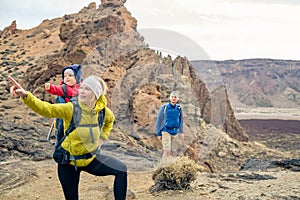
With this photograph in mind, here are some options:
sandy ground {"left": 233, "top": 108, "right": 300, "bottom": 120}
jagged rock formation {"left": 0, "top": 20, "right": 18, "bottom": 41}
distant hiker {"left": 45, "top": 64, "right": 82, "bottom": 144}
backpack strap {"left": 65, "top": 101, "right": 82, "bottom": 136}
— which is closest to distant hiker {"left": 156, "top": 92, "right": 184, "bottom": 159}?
distant hiker {"left": 45, "top": 64, "right": 82, "bottom": 144}

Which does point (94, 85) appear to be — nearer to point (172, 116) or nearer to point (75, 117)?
point (75, 117)

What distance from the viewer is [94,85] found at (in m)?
3.36

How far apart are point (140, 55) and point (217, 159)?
8212 mm

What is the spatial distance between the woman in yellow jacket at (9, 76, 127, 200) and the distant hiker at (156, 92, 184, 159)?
2554 mm

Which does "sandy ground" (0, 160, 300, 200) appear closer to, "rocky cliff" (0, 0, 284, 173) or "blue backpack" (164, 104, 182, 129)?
"rocky cliff" (0, 0, 284, 173)

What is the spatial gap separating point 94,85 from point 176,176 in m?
2.83

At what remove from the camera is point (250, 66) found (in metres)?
151

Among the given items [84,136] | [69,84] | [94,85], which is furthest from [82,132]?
[69,84]

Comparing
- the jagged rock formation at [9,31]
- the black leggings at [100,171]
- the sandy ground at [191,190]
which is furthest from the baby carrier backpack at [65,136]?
the jagged rock formation at [9,31]

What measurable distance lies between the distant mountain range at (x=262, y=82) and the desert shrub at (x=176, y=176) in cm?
11626

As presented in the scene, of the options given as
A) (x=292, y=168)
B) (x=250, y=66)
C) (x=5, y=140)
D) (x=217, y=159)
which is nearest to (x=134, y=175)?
(x=292, y=168)

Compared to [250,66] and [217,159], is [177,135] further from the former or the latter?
[250,66]

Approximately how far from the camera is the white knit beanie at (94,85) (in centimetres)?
335

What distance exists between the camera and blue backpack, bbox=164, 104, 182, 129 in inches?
245
